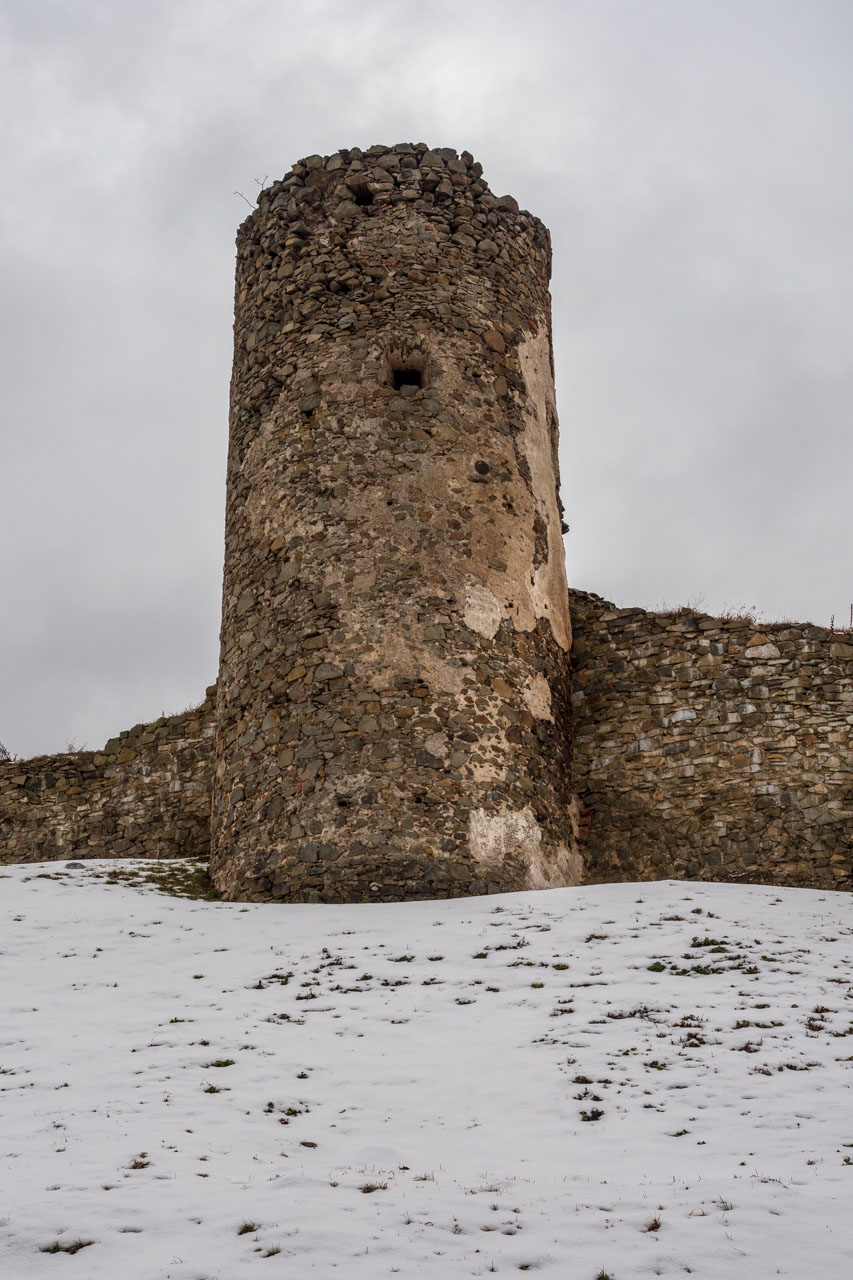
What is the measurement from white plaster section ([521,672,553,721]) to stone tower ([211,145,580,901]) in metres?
0.03

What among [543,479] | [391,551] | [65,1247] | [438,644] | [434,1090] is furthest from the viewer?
[543,479]

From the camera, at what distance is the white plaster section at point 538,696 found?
421 inches

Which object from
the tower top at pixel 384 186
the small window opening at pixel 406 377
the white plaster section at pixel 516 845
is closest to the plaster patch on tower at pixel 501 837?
the white plaster section at pixel 516 845

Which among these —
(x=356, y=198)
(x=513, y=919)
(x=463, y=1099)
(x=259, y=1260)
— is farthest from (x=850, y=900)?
(x=356, y=198)

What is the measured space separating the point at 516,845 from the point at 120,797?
543 cm

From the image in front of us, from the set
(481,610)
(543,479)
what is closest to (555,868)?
(481,610)

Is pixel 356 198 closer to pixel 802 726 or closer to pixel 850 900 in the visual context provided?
pixel 802 726

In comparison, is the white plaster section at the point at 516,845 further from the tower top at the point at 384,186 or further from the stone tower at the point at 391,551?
the tower top at the point at 384,186

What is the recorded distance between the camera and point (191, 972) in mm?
7535

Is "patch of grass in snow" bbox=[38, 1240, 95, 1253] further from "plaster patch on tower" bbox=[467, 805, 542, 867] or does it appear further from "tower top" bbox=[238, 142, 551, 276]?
"tower top" bbox=[238, 142, 551, 276]

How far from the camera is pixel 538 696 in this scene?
10.9 m

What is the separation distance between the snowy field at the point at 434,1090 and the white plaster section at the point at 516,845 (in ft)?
2.54

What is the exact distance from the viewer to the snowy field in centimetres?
389

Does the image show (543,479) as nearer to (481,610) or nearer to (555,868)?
(481,610)
